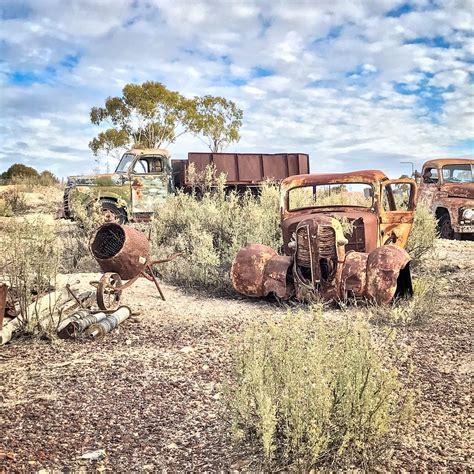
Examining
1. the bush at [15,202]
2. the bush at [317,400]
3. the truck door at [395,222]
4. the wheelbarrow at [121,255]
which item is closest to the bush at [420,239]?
the truck door at [395,222]

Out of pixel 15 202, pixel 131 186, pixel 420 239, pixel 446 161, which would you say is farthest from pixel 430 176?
pixel 15 202

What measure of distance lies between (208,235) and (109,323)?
367 cm

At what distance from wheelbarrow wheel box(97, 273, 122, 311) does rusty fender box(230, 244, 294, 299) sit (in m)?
1.46

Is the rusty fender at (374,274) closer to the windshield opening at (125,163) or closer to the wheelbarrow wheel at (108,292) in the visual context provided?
the wheelbarrow wheel at (108,292)

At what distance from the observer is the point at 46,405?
4.15m

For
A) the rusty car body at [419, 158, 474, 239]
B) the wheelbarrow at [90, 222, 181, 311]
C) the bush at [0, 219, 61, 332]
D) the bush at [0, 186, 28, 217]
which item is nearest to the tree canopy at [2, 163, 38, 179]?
the bush at [0, 186, 28, 217]

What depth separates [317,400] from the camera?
125 inches

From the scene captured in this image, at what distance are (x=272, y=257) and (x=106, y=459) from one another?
427 cm

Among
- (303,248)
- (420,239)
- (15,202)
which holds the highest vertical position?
(15,202)

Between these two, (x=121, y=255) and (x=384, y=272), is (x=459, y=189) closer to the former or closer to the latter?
(x=384, y=272)

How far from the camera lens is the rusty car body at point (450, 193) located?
1341cm

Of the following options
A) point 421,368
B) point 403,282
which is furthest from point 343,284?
point 421,368

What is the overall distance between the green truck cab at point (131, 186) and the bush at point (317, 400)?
36.6ft

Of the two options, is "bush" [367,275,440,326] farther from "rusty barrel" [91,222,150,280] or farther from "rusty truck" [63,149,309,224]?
"rusty truck" [63,149,309,224]
